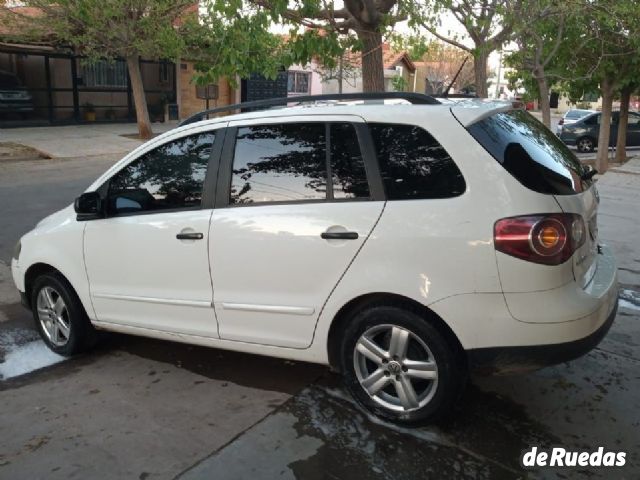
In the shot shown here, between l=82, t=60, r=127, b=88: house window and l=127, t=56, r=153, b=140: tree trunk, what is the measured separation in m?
4.87

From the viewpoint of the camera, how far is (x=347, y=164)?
314 cm

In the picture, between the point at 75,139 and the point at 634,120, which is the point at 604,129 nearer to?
the point at 634,120

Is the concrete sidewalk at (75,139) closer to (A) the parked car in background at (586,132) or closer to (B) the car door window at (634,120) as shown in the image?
(A) the parked car in background at (586,132)

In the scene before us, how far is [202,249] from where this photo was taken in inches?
136

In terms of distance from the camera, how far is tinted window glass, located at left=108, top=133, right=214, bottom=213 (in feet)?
11.8

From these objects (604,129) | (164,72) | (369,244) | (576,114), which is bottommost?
(369,244)

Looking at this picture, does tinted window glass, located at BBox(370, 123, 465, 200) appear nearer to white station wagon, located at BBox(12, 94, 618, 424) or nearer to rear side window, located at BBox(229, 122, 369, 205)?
white station wagon, located at BBox(12, 94, 618, 424)

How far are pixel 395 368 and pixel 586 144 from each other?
2083cm

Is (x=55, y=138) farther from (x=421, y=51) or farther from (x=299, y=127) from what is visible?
(x=299, y=127)

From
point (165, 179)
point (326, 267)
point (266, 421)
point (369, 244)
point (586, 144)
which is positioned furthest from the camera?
point (586, 144)

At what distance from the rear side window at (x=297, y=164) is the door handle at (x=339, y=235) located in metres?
0.20

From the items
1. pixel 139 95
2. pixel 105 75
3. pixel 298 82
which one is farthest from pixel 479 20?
pixel 298 82

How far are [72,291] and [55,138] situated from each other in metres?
16.5

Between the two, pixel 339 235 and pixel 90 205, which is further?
pixel 90 205
